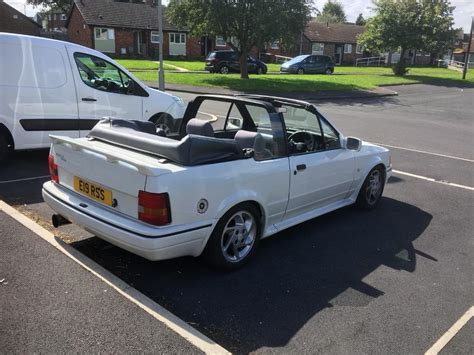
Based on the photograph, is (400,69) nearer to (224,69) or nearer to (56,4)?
(224,69)

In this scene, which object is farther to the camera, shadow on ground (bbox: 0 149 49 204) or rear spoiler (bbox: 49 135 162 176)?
shadow on ground (bbox: 0 149 49 204)

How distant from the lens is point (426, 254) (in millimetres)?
4711

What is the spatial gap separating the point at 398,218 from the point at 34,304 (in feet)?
14.3

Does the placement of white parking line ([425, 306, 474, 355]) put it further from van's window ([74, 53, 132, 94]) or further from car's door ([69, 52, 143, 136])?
van's window ([74, 53, 132, 94])

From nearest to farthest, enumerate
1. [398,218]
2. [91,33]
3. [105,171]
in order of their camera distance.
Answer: [105,171]
[398,218]
[91,33]

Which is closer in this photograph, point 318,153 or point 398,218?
point 318,153

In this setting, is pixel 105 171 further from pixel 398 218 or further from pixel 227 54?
pixel 227 54

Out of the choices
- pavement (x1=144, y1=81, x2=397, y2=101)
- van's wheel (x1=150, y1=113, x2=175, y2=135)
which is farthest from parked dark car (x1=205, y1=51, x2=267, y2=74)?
van's wheel (x1=150, y1=113, x2=175, y2=135)

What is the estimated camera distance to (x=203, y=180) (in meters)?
3.59

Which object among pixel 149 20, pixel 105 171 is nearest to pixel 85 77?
pixel 105 171

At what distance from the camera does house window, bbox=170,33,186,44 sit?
4922cm

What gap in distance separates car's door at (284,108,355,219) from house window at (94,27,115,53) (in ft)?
145

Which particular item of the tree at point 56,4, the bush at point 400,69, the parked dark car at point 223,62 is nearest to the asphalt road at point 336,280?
the parked dark car at point 223,62

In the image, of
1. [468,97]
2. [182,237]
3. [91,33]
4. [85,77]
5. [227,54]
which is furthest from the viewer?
[91,33]
